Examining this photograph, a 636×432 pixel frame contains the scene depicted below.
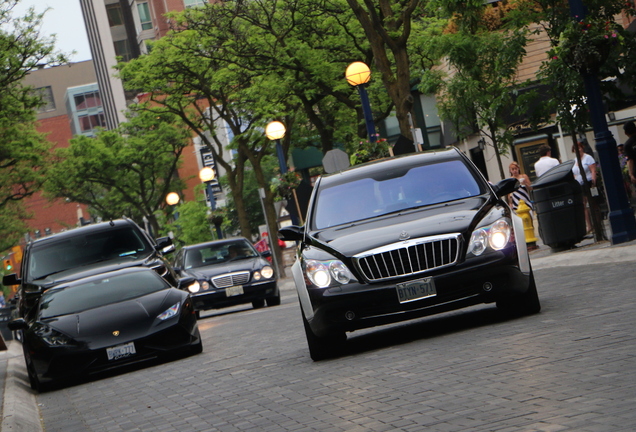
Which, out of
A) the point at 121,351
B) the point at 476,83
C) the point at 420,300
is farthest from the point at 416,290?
the point at 476,83

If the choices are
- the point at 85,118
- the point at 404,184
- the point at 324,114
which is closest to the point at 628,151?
the point at 404,184

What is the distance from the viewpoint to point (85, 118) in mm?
144625

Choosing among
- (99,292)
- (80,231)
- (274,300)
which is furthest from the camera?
(274,300)

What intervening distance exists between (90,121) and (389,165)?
137114 mm

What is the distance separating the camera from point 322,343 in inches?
403

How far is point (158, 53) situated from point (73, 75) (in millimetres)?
135786

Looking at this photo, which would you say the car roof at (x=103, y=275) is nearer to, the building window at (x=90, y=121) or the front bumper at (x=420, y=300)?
the front bumper at (x=420, y=300)

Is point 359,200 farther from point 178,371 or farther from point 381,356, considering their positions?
point 178,371

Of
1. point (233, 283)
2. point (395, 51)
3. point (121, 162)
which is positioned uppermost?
point (121, 162)

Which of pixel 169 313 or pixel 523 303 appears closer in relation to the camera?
pixel 523 303

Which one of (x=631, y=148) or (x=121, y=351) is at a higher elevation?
(x=631, y=148)

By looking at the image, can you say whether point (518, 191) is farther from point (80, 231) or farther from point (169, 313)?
point (169, 313)

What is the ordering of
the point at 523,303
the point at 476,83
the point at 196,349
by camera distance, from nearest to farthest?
the point at 523,303 < the point at 196,349 < the point at 476,83

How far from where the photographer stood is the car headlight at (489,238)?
9828mm
